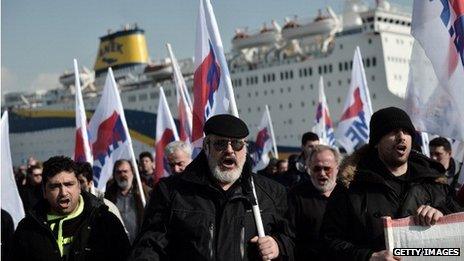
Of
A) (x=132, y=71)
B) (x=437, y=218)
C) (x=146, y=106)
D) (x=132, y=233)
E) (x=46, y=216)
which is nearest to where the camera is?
(x=437, y=218)

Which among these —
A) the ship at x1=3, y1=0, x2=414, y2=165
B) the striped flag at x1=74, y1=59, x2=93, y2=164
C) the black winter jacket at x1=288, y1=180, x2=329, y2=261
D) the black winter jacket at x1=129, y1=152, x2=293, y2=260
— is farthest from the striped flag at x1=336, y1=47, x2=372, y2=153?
the ship at x1=3, y1=0, x2=414, y2=165

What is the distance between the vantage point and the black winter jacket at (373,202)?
3250 millimetres

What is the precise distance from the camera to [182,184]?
3475 mm

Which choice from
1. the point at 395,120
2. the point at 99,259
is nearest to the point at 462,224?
the point at 395,120

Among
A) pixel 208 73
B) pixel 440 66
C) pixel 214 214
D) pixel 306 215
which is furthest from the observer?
pixel 208 73

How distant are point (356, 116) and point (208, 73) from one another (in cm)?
A: 688

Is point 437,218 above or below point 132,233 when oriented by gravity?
above

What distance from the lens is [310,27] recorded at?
41.8 metres

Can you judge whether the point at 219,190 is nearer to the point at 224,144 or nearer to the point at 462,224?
the point at 224,144

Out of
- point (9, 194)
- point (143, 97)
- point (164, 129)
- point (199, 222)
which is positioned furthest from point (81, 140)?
point (143, 97)

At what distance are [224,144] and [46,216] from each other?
3.23 ft

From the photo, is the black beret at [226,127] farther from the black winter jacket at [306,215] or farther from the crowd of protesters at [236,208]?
the black winter jacket at [306,215]

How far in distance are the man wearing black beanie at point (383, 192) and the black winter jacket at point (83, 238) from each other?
1.12 meters
